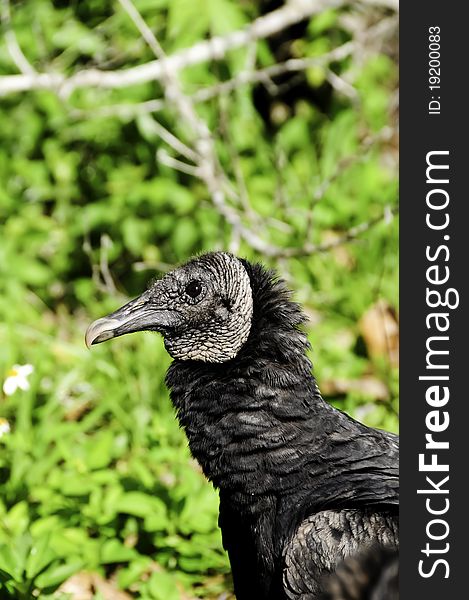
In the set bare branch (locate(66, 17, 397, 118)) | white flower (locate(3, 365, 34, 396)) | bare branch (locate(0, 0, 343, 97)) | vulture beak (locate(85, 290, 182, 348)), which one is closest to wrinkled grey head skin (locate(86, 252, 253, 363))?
vulture beak (locate(85, 290, 182, 348))

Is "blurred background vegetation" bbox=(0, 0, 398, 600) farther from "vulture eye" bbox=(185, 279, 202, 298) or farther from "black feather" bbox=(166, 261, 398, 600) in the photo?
"vulture eye" bbox=(185, 279, 202, 298)

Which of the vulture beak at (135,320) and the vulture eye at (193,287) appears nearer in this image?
the vulture beak at (135,320)

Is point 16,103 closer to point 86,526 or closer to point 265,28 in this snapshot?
point 265,28

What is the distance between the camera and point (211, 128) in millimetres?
5355

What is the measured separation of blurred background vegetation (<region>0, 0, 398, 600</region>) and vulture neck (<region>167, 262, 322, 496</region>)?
28.7 inches

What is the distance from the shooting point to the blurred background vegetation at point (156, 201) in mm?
4047

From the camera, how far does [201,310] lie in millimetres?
2994

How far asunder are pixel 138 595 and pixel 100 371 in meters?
1.34

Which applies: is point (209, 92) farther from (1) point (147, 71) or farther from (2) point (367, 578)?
(2) point (367, 578)

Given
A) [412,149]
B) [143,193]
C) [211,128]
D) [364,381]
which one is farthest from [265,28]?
[412,149]

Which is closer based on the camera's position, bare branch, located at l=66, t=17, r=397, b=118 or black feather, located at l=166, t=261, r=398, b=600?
black feather, located at l=166, t=261, r=398, b=600

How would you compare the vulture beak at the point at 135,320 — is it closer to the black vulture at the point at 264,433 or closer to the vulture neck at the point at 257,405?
the black vulture at the point at 264,433

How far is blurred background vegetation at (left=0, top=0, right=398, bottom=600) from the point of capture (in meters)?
4.05

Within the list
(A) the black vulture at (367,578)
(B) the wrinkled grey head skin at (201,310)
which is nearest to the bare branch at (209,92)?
(B) the wrinkled grey head skin at (201,310)
